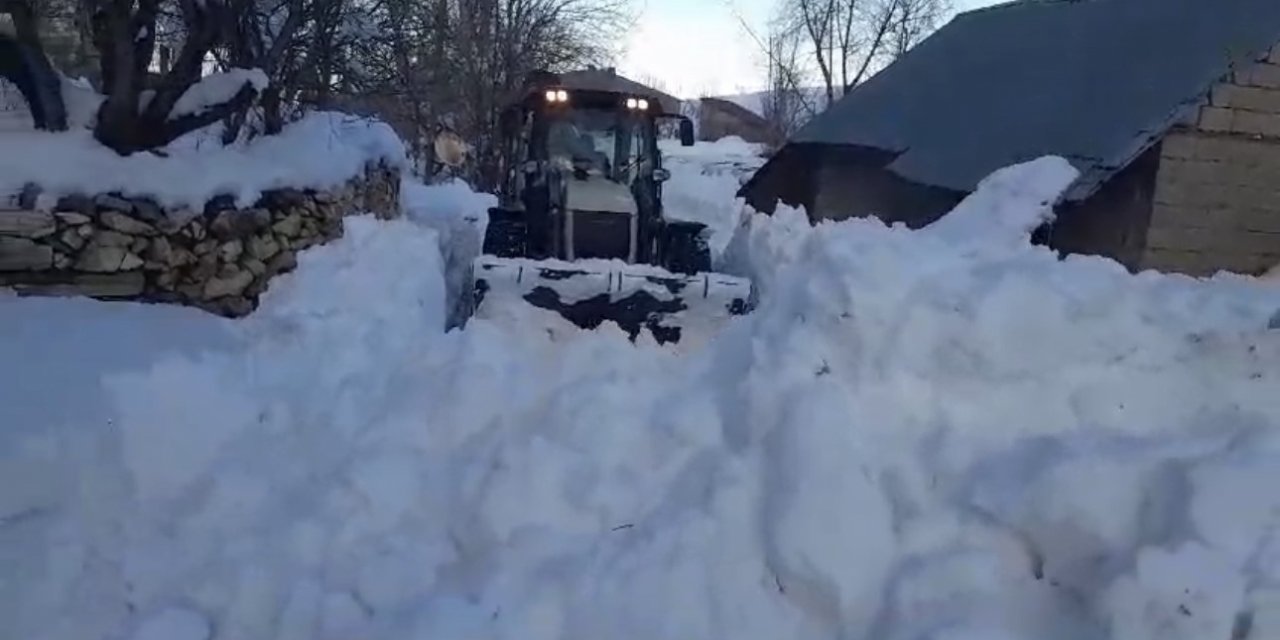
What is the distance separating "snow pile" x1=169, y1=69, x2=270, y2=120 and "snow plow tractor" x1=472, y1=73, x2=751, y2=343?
244 centimetres

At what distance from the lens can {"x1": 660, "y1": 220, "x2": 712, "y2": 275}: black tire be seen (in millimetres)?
8383

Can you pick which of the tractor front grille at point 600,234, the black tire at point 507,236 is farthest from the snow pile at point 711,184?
the black tire at point 507,236

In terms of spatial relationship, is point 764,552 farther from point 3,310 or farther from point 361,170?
point 361,170

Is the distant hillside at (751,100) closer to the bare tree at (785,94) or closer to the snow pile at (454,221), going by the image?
the bare tree at (785,94)

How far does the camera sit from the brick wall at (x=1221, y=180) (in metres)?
10.2

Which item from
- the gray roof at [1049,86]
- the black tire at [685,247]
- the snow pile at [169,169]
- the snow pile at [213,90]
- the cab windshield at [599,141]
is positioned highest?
the gray roof at [1049,86]

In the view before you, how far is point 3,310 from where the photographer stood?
7230mm

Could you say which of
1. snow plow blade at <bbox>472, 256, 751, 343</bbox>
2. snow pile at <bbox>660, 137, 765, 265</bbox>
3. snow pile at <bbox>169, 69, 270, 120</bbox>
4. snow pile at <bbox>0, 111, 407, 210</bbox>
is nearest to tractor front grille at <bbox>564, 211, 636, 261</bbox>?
snow plow blade at <bbox>472, 256, 751, 343</bbox>

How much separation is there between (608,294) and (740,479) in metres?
3.07

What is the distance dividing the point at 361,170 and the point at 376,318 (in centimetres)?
545

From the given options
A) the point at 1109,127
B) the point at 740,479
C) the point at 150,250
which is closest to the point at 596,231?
the point at 150,250

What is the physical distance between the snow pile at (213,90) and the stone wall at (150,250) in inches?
50.0

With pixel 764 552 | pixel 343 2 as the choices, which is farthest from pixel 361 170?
pixel 764 552

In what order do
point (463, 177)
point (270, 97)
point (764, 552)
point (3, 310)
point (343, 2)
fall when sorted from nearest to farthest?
1. point (764, 552)
2. point (3, 310)
3. point (270, 97)
4. point (343, 2)
5. point (463, 177)
